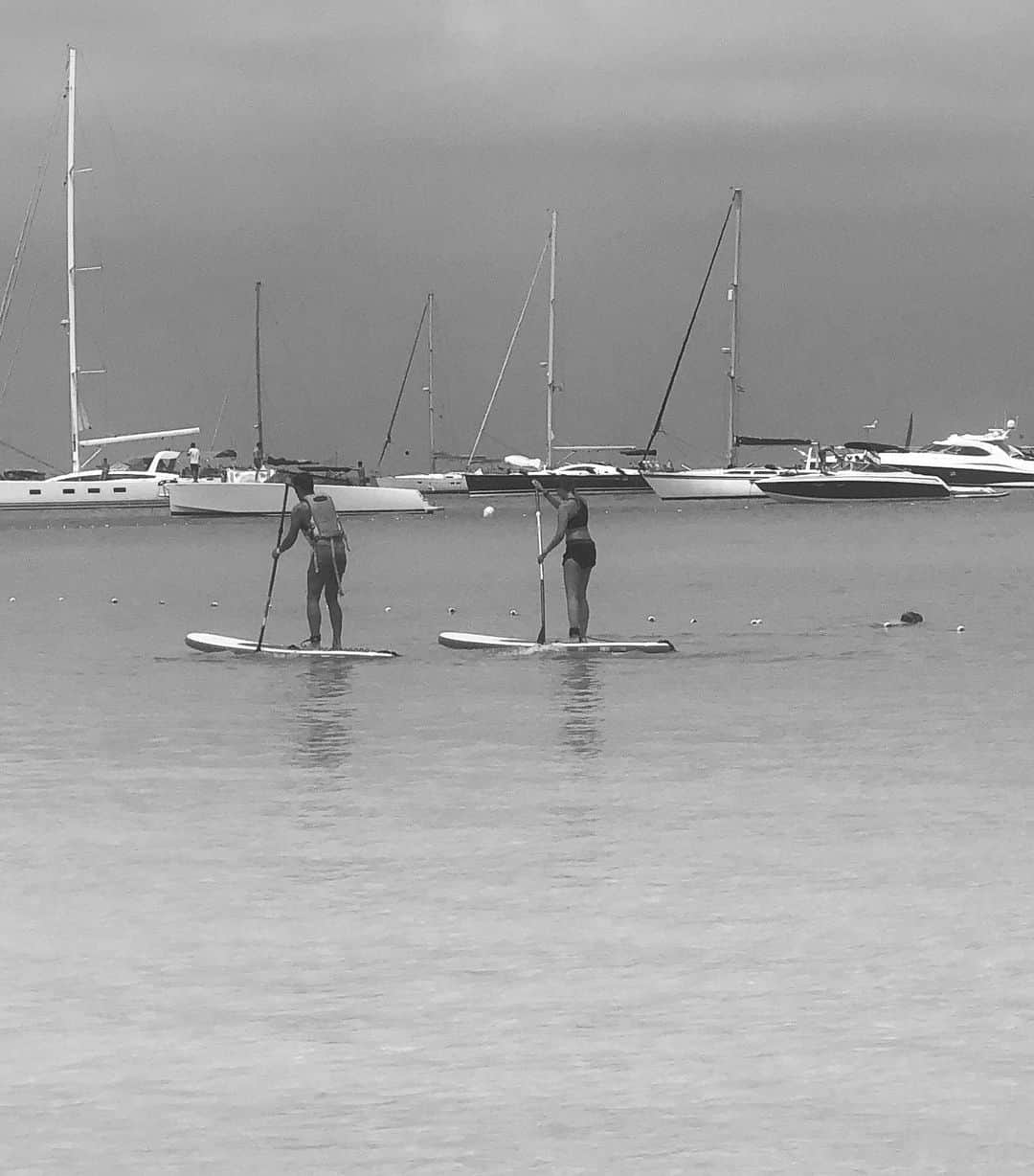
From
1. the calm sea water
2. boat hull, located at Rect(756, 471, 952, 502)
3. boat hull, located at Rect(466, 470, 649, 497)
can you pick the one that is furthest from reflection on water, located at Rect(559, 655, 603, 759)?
boat hull, located at Rect(466, 470, 649, 497)

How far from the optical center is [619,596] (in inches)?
1633

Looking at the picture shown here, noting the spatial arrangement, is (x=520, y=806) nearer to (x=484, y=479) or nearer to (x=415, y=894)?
(x=415, y=894)

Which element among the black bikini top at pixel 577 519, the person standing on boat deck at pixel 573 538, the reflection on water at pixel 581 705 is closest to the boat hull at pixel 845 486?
the person standing on boat deck at pixel 573 538

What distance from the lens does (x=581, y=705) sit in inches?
821

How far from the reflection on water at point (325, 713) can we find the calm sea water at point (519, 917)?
3.1 inches

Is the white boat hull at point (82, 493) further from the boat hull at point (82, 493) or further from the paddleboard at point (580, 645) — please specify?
the paddleboard at point (580, 645)

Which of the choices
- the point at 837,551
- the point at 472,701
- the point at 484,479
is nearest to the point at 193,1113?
the point at 472,701

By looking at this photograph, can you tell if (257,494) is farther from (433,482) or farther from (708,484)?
(433,482)

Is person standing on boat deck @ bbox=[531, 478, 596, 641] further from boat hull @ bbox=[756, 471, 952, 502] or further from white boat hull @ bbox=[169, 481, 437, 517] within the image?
boat hull @ bbox=[756, 471, 952, 502]

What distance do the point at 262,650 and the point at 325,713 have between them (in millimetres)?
6152

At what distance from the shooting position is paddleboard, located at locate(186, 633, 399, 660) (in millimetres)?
26109

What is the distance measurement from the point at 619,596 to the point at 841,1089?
33556mm

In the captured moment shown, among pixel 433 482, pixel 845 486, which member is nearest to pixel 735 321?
pixel 845 486

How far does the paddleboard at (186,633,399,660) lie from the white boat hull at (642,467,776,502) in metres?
86.4
